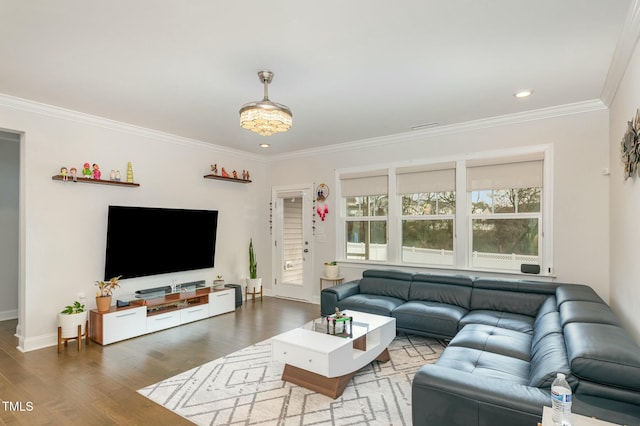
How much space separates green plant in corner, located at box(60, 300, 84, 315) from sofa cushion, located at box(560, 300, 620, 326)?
4.82 metres

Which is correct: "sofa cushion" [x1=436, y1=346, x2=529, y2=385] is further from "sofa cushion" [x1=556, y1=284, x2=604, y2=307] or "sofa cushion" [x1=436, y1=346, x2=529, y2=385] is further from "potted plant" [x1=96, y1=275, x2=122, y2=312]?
"potted plant" [x1=96, y1=275, x2=122, y2=312]

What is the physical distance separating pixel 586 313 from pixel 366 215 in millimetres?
3501

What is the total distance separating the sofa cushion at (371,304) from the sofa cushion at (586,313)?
1.79 meters

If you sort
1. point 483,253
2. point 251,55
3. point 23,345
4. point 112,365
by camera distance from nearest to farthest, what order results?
1. point 251,55
2. point 112,365
3. point 23,345
4. point 483,253

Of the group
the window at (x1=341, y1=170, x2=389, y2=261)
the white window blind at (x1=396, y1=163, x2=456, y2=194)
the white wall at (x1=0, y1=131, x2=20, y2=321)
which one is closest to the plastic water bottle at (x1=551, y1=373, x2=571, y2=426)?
the white window blind at (x1=396, y1=163, x2=456, y2=194)

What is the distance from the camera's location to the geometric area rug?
2.52 meters

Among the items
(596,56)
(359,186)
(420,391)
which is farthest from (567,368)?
(359,186)

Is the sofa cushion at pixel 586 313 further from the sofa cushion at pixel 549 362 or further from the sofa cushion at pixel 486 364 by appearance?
the sofa cushion at pixel 486 364

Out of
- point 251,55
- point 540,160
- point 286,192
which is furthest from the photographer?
point 286,192

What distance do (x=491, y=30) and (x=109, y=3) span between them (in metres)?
2.50

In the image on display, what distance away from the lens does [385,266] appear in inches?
213

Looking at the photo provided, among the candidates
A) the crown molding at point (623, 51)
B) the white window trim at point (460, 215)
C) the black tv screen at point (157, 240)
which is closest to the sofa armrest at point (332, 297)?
the white window trim at point (460, 215)

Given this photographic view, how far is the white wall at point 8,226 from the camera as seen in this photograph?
16.9ft

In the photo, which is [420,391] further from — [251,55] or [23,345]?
[23,345]
